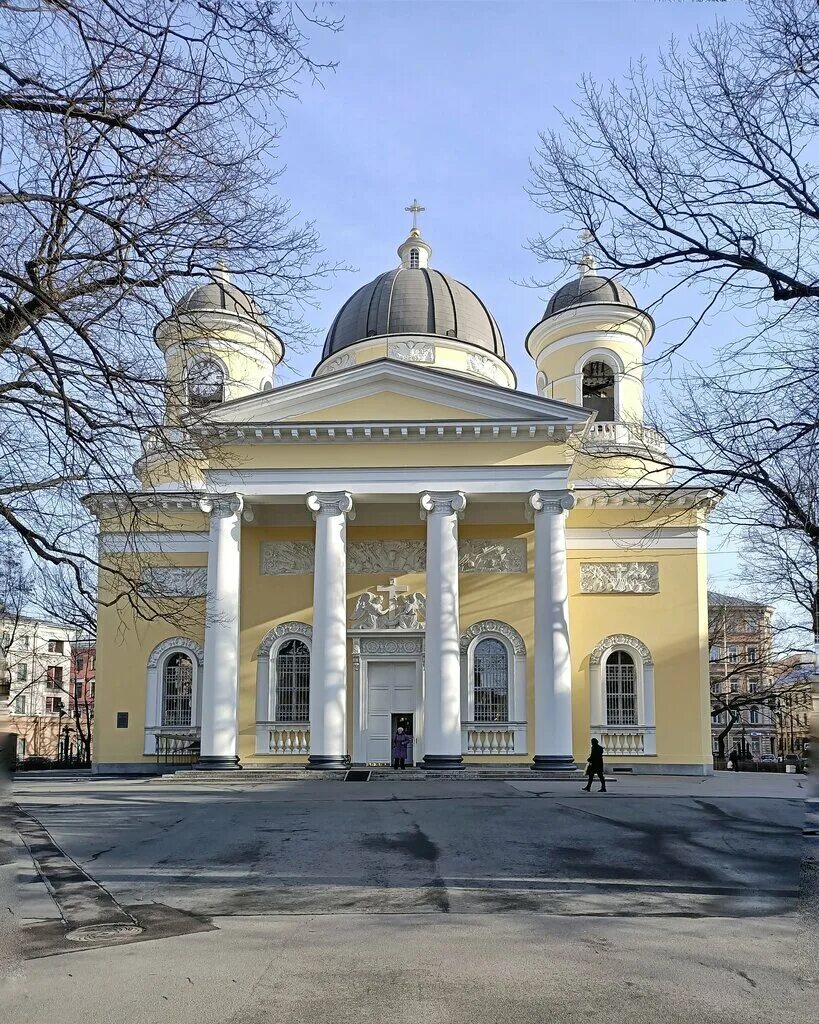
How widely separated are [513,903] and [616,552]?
2106cm

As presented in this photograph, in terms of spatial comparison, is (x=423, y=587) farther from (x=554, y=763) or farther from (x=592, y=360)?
(x=592, y=360)

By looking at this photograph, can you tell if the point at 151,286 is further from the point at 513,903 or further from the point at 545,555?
the point at 545,555

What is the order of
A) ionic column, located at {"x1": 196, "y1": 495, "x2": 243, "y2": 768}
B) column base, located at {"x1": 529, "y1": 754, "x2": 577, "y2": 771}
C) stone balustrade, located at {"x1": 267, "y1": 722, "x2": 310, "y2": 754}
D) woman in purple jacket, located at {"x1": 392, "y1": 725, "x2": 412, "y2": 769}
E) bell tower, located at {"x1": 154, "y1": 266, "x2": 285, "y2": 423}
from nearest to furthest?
bell tower, located at {"x1": 154, "y1": 266, "x2": 285, "y2": 423} → column base, located at {"x1": 529, "y1": 754, "x2": 577, "y2": 771} → ionic column, located at {"x1": 196, "y1": 495, "x2": 243, "y2": 768} → woman in purple jacket, located at {"x1": 392, "y1": 725, "x2": 412, "y2": 769} → stone balustrade, located at {"x1": 267, "y1": 722, "x2": 310, "y2": 754}

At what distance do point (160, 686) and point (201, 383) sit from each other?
820 inches

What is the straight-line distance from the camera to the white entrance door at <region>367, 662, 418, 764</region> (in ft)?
95.4

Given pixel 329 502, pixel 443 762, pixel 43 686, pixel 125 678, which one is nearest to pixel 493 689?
pixel 443 762

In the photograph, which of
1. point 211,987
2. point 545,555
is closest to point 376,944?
point 211,987

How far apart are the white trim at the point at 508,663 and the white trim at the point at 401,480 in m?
4.17

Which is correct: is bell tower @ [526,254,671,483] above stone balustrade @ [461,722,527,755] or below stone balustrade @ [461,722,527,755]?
above

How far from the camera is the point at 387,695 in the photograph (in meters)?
29.2

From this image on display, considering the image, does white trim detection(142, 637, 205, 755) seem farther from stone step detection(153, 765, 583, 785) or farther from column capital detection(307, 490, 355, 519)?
column capital detection(307, 490, 355, 519)

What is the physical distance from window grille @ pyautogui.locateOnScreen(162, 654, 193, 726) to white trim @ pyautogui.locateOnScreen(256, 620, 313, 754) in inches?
84.6

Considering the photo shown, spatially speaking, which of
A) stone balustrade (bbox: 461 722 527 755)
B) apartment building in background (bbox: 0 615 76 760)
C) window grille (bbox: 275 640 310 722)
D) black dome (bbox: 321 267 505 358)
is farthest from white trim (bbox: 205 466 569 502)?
apartment building in background (bbox: 0 615 76 760)

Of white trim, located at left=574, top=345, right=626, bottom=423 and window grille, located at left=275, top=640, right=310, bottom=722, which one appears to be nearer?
window grille, located at left=275, top=640, right=310, bottom=722
